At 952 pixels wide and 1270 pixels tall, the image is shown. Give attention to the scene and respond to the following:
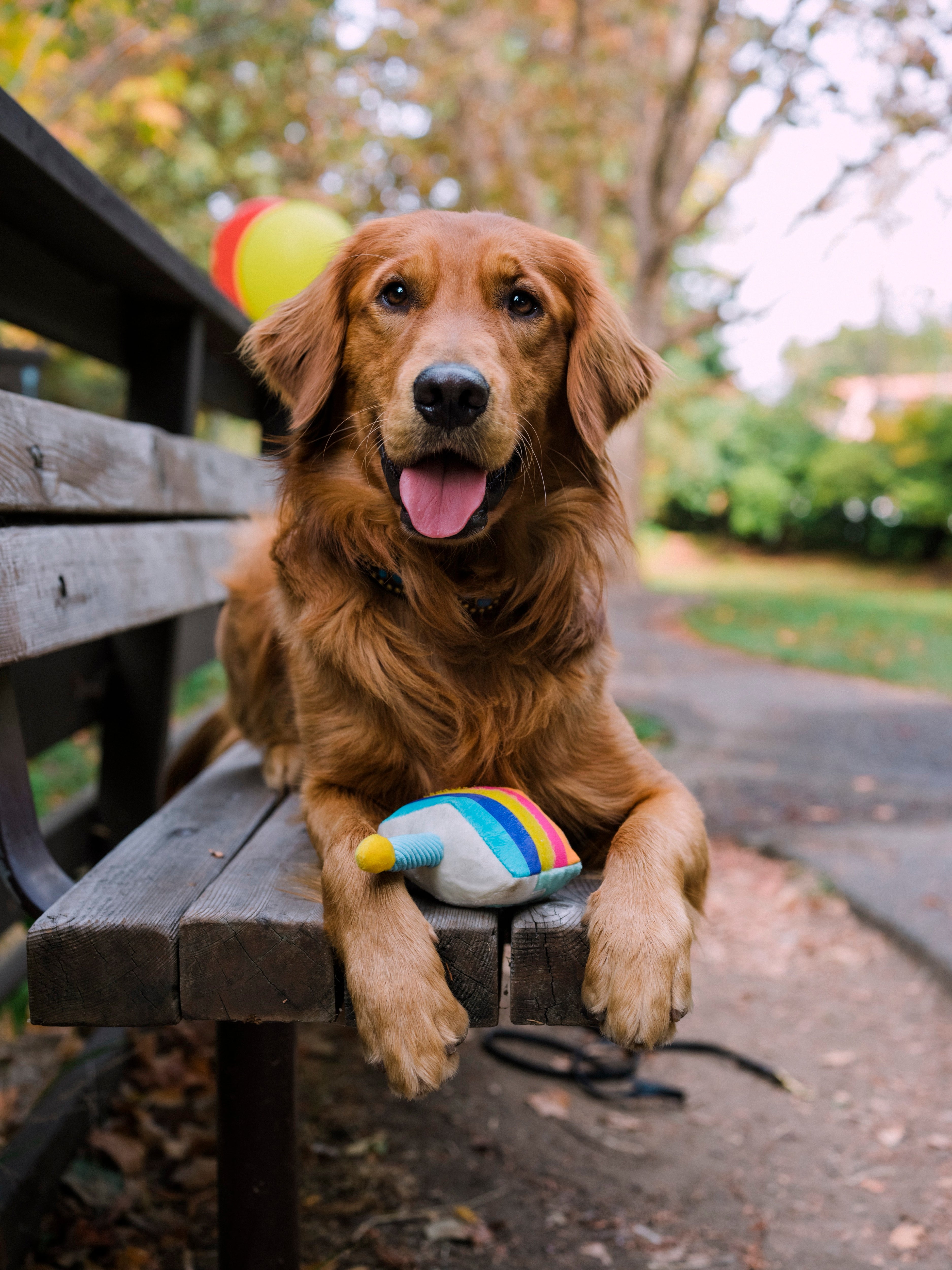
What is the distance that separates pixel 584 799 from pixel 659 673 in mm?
7415

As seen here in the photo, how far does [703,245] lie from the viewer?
1030 inches

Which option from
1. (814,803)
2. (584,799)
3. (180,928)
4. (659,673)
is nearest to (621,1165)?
(584,799)

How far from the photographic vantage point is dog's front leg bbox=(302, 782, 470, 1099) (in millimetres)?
1342

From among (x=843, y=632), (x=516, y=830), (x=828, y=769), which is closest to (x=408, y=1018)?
(x=516, y=830)

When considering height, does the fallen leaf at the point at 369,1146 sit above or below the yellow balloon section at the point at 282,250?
below

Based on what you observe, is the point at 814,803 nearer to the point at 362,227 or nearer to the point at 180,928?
the point at 362,227

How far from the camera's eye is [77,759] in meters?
6.12

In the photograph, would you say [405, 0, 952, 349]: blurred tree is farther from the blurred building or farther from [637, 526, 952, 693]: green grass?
the blurred building

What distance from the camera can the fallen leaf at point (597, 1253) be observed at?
212 centimetres

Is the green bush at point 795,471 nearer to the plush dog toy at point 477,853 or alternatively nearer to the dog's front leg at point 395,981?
the plush dog toy at point 477,853

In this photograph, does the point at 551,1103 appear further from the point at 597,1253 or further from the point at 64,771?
the point at 64,771

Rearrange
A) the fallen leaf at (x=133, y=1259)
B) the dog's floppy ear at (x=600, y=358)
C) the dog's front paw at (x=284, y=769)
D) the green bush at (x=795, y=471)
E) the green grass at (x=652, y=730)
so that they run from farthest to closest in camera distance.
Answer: the green bush at (x=795, y=471) < the green grass at (x=652, y=730) < the dog's front paw at (x=284, y=769) < the dog's floppy ear at (x=600, y=358) < the fallen leaf at (x=133, y=1259)

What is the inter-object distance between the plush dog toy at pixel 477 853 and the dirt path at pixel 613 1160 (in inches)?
42.1

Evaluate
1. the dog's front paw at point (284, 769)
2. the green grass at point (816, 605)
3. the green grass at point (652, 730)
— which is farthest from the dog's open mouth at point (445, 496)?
the green grass at point (652, 730)
